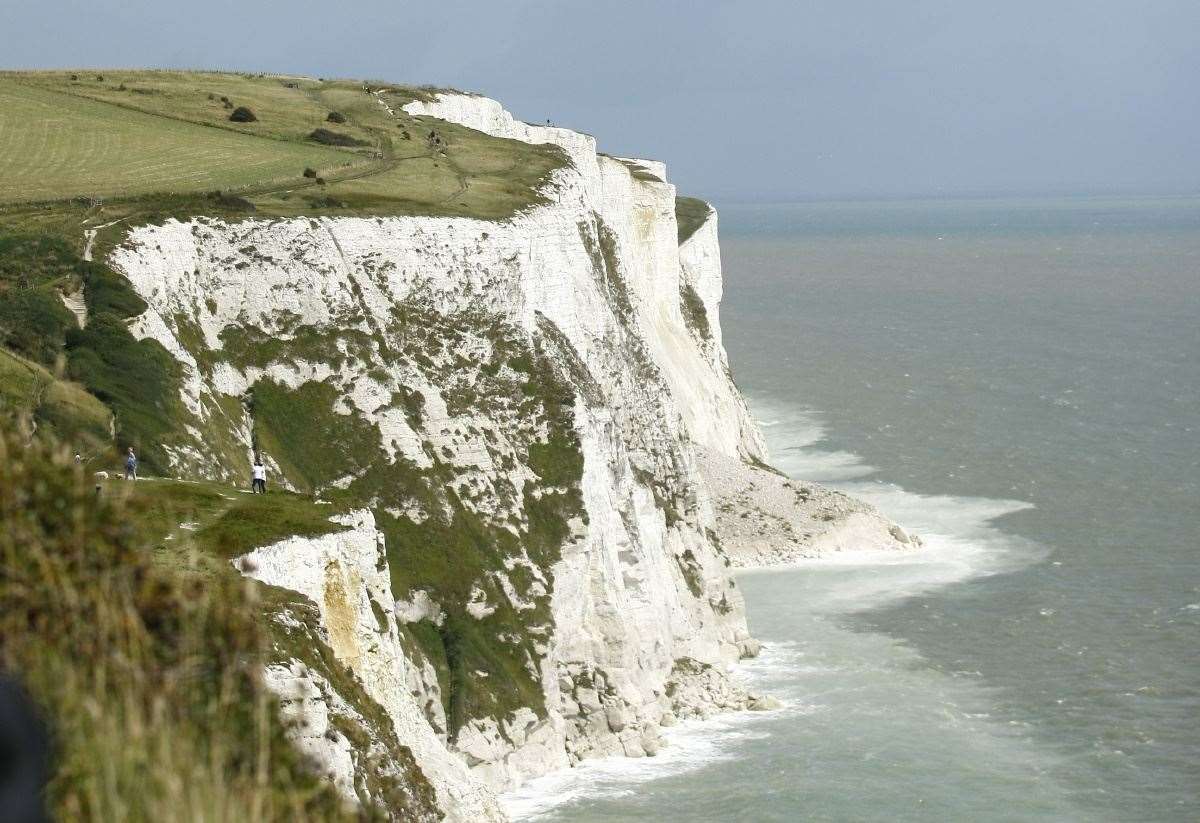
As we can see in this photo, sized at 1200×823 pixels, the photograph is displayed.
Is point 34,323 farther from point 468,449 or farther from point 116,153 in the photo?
point 116,153

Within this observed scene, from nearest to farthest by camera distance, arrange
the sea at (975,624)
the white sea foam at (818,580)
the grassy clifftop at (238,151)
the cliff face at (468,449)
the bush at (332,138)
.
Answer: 1. the cliff face at (468,449)
2. the sea at (975,624)
3. the white sea foam at (818,580)
4. the grassy clifftop at (238,151)
5. the bush at (332,138)

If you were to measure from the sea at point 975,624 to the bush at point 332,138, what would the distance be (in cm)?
2589

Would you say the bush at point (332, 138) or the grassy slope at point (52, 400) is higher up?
the bush at point (332, 138)

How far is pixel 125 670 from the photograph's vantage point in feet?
37.1

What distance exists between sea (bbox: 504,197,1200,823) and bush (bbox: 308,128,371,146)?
1019 inches

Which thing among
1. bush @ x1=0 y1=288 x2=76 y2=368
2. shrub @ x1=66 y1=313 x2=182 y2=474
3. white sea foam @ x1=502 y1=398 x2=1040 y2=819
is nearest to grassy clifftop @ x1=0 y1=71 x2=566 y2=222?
bush @ x1=0 y1=288 x2=76 y2=368

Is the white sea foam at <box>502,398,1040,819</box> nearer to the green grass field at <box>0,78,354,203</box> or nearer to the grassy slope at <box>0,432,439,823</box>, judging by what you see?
the green grass field at <box>0,78,354,203</box>


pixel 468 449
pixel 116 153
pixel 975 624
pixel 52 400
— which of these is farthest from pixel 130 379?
pixel 975 624

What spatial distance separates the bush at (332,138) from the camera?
3034 inches

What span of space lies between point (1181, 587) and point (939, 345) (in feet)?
276

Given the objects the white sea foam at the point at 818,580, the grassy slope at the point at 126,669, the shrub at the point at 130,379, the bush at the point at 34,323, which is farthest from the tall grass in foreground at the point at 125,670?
the white sea foam at the point at 818,580

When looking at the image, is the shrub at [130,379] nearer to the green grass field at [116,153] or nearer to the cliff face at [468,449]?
the cliff face at [468,449]

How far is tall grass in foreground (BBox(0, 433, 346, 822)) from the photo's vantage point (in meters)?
10.6

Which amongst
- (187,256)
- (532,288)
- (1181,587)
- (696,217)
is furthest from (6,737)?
(696,217)
